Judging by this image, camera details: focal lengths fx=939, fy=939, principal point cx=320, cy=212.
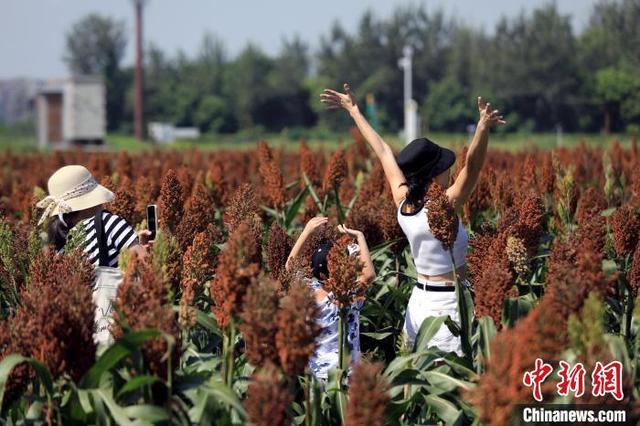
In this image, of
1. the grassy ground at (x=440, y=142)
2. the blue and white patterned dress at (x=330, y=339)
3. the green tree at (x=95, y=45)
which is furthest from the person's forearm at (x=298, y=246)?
the green tree at (x=95, y=45)

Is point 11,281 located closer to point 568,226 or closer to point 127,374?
point 127,374

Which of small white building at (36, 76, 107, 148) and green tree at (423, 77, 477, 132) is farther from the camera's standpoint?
green tree at (423, 77, 477, 132)

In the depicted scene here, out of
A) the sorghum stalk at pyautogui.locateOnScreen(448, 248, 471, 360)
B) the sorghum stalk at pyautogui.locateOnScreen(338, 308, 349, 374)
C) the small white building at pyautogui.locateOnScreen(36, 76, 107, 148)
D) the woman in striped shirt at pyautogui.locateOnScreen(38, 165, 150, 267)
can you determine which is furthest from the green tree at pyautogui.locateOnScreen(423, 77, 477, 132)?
the sorghum stalk at pyautogui.locateOnScreen(338, 308, 349, 374)

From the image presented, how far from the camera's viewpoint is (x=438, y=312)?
14.0 ft

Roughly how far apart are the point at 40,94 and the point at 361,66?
31437 millimetres

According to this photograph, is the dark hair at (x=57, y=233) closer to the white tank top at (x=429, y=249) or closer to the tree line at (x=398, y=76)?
the white tank top at (x=429, y=249)

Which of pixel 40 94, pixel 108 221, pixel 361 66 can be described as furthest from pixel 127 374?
pixel 361 66

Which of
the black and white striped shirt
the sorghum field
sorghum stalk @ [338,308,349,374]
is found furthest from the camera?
the black and white striped shirt

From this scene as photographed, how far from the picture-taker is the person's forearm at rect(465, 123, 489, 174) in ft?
14.8

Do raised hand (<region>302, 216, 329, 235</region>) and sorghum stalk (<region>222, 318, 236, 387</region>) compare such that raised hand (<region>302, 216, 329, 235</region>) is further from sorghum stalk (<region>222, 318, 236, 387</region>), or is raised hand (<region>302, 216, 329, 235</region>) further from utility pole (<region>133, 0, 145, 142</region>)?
utility pole (<region>133, 0, 145, 142</region>)

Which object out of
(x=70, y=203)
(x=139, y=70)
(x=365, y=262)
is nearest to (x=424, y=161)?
(x=365, y=262)

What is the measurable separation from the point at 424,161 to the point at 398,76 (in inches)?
3122

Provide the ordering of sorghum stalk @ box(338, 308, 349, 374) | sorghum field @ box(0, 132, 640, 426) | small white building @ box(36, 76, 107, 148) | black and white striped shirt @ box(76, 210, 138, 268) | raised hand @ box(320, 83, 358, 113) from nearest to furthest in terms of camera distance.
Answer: sorghum field @ box(0, 132, 640, 426) → sorghum stalk @ box(338, 308, 349, 374) → black and white striped shirt @ box(76, 210, 138, 268) → raised hand @ box(320, 83, 358, 113) → small white building @ box(36, 76, 107, 148)

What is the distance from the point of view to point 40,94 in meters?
64.6
